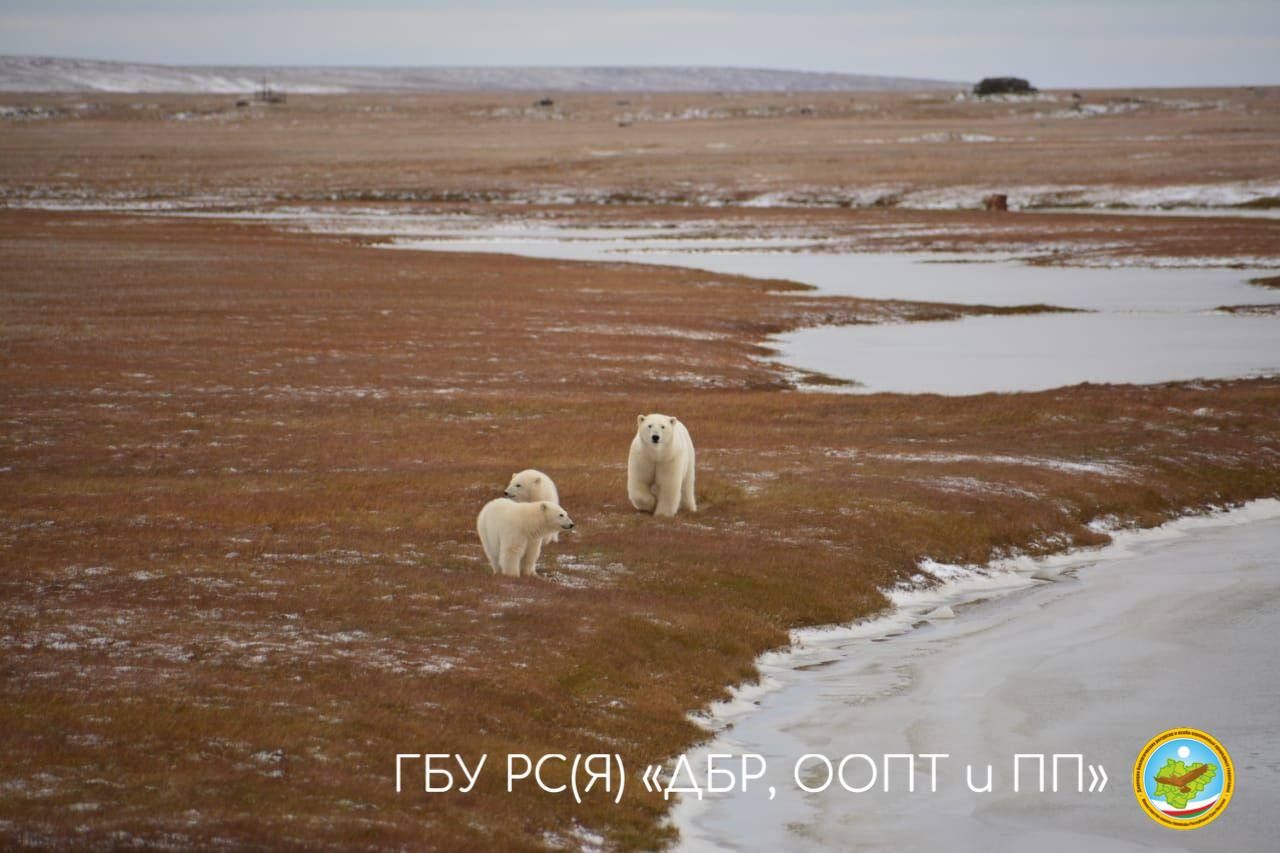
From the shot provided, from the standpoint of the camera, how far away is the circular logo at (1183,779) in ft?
47.5

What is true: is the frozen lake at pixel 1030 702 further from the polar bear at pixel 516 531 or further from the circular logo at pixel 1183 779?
the polar bear at pixel 516 531

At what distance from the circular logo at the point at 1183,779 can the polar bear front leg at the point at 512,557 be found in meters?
8.24

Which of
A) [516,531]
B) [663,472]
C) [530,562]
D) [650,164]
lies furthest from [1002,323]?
[650,164]

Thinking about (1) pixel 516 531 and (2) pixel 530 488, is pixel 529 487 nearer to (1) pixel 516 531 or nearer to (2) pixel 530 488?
(2) pixel 530 488

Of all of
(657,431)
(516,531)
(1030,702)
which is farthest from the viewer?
(657,431)

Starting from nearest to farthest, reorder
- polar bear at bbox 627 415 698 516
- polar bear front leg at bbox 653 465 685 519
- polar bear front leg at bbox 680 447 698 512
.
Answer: polar bear at bbox 627 415 698 516 → polar bear front leg at bbox 653 465 685 519 → polar bear front leg at bbox 680 447 698 512

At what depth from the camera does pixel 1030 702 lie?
17922 mm

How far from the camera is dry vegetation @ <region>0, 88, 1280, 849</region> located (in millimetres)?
13383

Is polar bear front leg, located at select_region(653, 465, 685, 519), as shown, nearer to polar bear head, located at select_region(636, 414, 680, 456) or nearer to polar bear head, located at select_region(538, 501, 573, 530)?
polar bear head, located at select_region(636, 414, 680, 456)

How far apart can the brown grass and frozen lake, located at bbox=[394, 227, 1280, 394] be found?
10.5 ft

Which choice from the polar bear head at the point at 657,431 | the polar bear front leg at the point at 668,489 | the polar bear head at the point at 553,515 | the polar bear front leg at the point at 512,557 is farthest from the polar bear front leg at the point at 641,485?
the polar bear head at the point at 553,515

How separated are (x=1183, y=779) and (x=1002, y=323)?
4092cm

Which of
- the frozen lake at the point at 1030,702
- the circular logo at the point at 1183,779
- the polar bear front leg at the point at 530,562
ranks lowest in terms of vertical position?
the frozen lake at the point at 1030,702

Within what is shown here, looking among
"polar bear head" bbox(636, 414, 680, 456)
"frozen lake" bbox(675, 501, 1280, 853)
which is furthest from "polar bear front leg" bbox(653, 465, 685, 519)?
"frozen lake" bbox(675, 501, 1280, 853)
